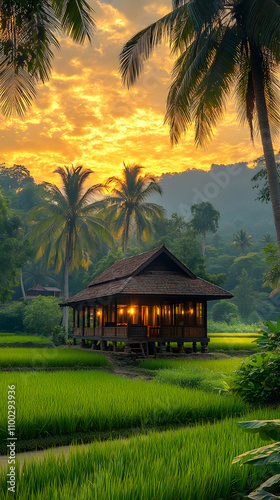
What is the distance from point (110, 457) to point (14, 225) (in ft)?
112

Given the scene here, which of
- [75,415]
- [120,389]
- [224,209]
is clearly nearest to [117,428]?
[75,415]

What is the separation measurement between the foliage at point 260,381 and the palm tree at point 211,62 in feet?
17.6

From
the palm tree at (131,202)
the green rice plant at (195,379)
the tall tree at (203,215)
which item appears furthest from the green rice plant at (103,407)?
the tall tree at (203,215)

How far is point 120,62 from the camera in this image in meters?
15.6

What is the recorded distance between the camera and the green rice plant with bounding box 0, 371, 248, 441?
7.18m

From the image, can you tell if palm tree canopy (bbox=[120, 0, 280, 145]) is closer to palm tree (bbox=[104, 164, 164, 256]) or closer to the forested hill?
palm tree (bbox=[104, 164, 164, 256])

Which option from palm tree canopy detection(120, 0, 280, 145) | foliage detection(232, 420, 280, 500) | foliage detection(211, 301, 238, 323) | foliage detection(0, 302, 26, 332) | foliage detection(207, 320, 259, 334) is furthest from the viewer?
foliage detection(211, 301, 238, 323)

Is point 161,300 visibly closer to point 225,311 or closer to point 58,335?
point 58,335

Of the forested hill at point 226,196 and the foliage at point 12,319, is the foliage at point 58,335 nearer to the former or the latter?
the foliage at point 12,319

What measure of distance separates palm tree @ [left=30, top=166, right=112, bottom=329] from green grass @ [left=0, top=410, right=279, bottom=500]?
32.2 metres

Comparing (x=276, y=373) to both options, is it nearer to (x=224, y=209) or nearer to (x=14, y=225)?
(x=14, y=225)

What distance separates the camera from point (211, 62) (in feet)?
50.8

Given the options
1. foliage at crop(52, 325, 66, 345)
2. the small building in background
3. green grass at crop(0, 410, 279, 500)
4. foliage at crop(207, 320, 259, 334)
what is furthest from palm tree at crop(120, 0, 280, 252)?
the small building in background

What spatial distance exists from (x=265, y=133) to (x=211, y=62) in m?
3.36
